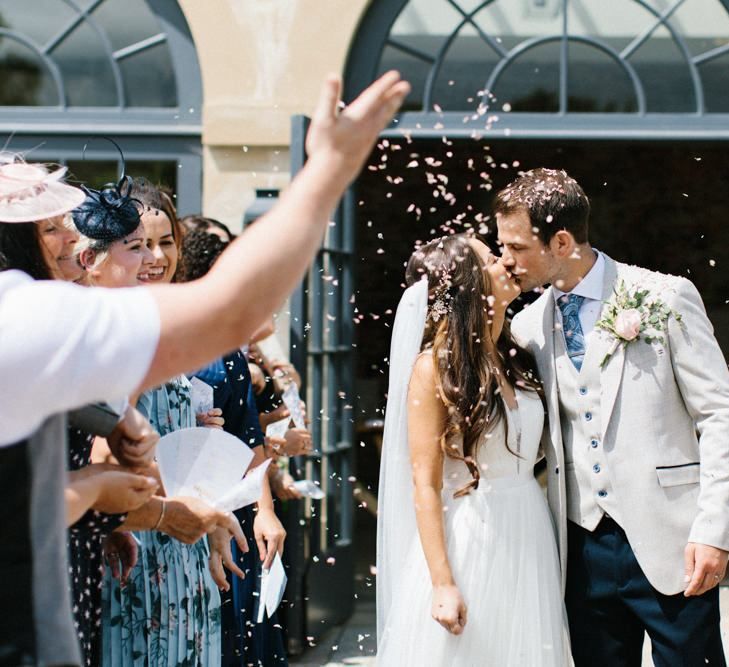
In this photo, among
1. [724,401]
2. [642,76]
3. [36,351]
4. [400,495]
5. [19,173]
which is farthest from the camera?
[642,76]

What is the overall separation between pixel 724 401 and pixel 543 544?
661 mm

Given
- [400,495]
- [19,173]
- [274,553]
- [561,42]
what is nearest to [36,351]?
[19,173]

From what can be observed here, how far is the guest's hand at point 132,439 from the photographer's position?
193 cm

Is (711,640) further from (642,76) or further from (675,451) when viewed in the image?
(642,76)

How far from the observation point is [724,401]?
121 inches

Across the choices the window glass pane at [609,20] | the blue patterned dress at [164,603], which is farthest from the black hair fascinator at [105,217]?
the window glass pane at [609,20]

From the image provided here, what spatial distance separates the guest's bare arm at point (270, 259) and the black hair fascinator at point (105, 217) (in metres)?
1.59

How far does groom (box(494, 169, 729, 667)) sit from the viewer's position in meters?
3.09

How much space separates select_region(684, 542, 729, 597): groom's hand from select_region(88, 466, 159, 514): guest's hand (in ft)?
5.49

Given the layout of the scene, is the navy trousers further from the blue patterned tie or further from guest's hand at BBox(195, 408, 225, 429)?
guest's hand at BBox(195, 408, 225, 429)

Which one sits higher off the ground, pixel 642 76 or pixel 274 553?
pixel 642 76

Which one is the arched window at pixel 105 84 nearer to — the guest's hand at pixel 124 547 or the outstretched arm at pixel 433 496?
the outstretched arm at pixel 433 496

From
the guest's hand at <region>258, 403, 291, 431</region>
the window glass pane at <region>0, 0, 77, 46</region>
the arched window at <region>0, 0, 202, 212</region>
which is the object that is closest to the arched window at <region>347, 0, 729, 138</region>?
the arched window at <region>0, 0, 202, 212</region>

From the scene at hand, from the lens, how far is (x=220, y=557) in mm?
3000
